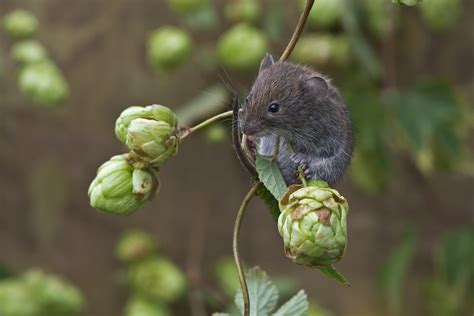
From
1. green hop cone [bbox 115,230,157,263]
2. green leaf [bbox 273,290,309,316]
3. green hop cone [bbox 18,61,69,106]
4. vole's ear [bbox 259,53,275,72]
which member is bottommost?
green leaf [bbox 273,290,309,316]

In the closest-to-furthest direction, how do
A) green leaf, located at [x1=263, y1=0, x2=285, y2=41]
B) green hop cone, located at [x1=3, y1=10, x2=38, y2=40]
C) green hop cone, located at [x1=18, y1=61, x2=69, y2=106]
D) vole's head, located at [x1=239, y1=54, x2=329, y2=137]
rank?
1. vole's head, located at [x1=239, y1=54, x2=329, y2=137]
2. green hop cone, located at [x1=18, y1=61, x2=69, y2=106]
3. green hop cone, located at [x1=3, y1=10, x2=38, y2=40]
4. green leaf, located at [x1=263, y1=0, x2=285, y2=41]

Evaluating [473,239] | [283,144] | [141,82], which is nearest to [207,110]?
[141,82]

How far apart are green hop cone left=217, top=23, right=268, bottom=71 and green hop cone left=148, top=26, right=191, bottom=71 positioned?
0.10 metres

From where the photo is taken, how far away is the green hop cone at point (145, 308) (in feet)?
6.35

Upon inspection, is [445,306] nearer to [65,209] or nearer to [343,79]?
[343,79]

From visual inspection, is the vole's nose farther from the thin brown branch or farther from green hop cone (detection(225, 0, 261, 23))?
green hop cone (detection(225, 0, 261, 23))

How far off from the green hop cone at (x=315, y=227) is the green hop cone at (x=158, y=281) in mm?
1284

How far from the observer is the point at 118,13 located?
2078 mm

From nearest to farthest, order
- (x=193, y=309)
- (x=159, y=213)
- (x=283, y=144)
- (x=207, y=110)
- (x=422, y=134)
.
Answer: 1. (x=283, y=144)
2. (x=422, y=134)
3. (x=207, y=110)
4. (x=193, y=309)
5. (x=159, y=213)

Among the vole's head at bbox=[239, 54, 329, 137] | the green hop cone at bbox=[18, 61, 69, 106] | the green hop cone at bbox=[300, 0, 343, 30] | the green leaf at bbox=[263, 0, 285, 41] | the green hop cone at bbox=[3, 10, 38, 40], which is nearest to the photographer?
the vole's head at bbox=[239, 54, 329, 137]

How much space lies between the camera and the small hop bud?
779 millimetres

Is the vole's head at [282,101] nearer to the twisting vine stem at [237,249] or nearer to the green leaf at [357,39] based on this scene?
the twisting vine stem at [237,249]

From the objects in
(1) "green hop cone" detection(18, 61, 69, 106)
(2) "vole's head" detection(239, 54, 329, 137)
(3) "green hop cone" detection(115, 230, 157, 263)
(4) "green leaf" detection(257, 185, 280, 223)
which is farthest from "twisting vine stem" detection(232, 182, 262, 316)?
(3) "green hop cone" detection(115, 230, 157, 263)

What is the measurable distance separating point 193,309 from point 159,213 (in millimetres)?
284
